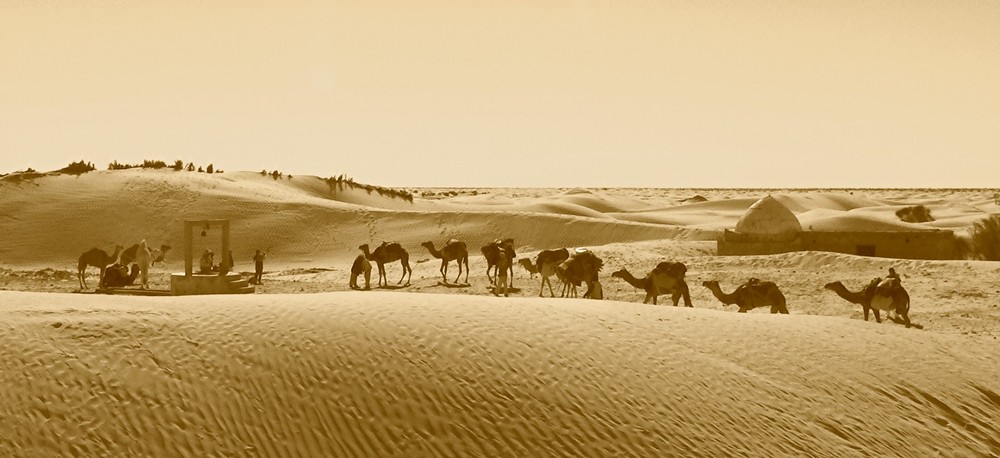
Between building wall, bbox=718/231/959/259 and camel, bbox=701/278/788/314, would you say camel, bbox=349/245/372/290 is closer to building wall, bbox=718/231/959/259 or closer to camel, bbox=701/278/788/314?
camel, bbox=701/278/788/314

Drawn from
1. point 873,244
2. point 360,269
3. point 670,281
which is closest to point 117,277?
point 360,269

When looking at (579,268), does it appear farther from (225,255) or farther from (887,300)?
(225,255)

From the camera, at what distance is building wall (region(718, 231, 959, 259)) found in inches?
1062

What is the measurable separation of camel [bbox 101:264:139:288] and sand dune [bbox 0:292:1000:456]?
12.1 meters

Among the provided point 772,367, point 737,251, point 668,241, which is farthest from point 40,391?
point 668,241

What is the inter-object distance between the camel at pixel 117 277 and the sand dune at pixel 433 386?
12.1 m

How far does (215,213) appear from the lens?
41031 millimetres

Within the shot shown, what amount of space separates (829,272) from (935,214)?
34.5m

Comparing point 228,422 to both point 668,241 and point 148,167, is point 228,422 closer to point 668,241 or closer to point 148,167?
point 668,241

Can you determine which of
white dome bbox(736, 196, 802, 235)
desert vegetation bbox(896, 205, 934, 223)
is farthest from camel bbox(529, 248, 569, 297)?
desert vegetation bbox(896, 205, 934, 223)

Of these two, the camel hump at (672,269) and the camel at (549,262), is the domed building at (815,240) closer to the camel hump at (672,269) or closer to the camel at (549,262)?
the camel at (549,262)

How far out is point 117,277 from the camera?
22.2m

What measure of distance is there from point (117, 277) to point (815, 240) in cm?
1920

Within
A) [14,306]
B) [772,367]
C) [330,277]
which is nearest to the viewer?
[14,306]
